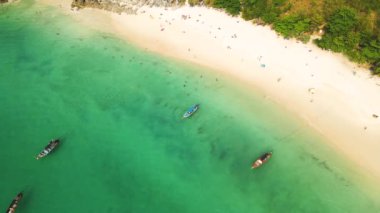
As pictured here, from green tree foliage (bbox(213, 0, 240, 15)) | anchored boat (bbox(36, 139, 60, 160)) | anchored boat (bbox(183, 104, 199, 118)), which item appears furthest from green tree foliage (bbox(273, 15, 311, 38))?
anchored boat (bbox(36, 139, 60, 160))

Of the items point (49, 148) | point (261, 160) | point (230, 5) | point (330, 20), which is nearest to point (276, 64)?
point (330, 20)

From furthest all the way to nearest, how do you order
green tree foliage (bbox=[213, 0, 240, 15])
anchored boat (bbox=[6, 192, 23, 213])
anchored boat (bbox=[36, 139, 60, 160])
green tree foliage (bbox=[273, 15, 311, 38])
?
green tree foliage (bbox=[213, 0, 240, 15]), green tree foliage (bbox=[273, 15, 311, 38]), anchored boat (bbox=[36, 139, 60, 160]), anchored boat (bbox=[6, 192, 23, 213])

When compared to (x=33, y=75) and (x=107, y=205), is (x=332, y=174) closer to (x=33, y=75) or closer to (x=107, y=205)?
(x=107, y=205)

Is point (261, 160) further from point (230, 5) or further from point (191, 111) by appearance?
point (230, 5)

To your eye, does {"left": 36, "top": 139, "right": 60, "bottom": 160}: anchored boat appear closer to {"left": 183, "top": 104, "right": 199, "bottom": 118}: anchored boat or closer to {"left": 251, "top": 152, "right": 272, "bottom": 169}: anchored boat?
{"left": 183, "top": 104, "right": 199, "bottom": 118}: anchored boat

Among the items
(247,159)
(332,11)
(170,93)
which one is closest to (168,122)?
(170,93)

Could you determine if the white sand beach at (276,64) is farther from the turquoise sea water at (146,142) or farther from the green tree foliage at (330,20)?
the turquoise sea water at (146,142)

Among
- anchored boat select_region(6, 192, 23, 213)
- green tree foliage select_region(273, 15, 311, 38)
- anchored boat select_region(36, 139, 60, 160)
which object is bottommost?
anchored boat select_region(6, 192, 23, 213)
